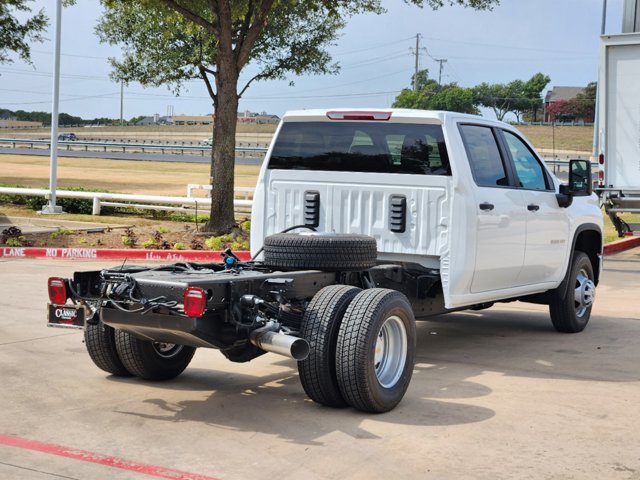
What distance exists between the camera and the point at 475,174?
27.2 ft

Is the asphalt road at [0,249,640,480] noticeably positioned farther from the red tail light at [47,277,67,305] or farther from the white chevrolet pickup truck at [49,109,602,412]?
the red tail light at [47,277,67,305]

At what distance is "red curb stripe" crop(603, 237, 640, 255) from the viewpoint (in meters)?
19.3

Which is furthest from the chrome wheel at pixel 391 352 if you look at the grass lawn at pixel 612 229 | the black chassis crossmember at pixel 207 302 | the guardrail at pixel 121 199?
the guardrail at pixel 121 199

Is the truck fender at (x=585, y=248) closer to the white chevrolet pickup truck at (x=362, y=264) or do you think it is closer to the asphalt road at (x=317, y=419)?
the white chevrolet pickup truck at (x=362, y=264)

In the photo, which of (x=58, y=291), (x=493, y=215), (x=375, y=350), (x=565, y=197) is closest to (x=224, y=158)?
(x=565, y=197)

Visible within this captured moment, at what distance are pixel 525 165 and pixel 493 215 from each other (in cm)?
121

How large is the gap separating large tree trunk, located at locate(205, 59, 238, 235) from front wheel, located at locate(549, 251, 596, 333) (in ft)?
31.7

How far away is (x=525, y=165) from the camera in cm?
937

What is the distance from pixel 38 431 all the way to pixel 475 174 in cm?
422

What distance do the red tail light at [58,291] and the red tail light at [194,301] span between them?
1.10 meters

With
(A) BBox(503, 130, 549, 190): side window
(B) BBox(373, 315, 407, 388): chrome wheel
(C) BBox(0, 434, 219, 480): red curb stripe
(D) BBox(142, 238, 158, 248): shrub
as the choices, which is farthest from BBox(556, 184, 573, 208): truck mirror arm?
(D) BBox(142, 238, 158, 248): shrub

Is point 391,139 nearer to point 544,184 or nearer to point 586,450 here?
point 544,184

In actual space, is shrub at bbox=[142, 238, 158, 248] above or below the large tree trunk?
below

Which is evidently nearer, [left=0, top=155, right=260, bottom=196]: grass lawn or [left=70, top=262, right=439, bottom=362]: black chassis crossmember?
[left=70, top=262, right=439, bottom=362]: black chassis crossmember
